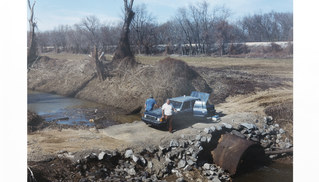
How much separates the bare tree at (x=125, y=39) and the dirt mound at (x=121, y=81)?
313mm

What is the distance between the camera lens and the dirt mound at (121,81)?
24.7 feet

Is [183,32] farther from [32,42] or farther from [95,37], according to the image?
[32,42]

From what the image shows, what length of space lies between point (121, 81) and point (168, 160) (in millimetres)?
3812

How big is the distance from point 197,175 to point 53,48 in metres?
4.75

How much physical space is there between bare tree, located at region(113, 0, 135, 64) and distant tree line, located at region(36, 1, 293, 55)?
118mm

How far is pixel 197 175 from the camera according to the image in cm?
584

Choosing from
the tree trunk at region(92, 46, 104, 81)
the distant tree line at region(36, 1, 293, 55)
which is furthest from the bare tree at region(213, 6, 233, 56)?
the tree trunk at region(92, 46, 104, 81)

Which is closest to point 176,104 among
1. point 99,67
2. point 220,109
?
point 220,109

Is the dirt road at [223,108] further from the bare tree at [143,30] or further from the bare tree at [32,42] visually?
the bare tree at [32,42]

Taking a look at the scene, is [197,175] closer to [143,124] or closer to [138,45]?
[143,124]

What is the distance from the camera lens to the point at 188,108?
23.2 feet

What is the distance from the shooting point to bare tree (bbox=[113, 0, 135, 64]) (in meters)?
6.97

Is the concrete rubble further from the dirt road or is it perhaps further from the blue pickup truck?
the blue pickup truck
